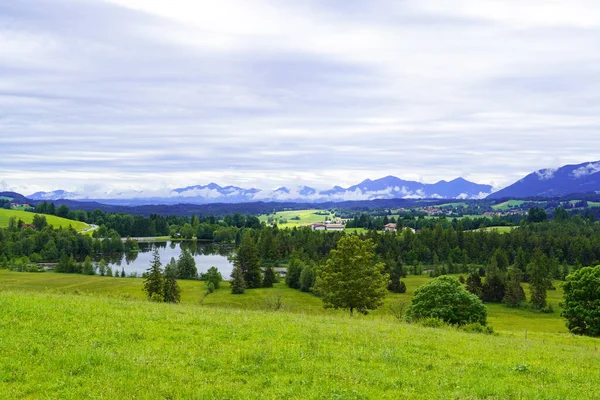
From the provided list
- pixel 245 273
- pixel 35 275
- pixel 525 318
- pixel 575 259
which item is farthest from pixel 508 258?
pixel 35 275

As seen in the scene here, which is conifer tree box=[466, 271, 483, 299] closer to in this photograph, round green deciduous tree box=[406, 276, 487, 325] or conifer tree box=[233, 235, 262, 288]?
conifer tree box=[233, 235, 262, 288]

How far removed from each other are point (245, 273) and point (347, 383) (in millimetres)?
123161

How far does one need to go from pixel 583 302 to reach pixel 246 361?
6055cm

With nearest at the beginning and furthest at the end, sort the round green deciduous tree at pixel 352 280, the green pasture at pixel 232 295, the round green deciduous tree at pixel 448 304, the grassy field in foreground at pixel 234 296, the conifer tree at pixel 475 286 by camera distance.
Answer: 1. the round green deciduous tree at pixel 448 304
2. the round green deciduous tree at pixel 352 280
3. the grassy field in foreground at pixel 234 296
4. the green pasture at pixel 232 295
5. the conifer tree at pixel 475 286

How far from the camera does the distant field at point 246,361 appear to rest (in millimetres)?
13000

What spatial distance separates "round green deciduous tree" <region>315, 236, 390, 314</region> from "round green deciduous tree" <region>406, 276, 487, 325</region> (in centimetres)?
658

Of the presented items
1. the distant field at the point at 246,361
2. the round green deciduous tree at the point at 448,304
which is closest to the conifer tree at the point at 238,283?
the round green deciduous tree at the point at 448,304

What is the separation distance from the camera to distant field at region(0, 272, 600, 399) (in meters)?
13.0

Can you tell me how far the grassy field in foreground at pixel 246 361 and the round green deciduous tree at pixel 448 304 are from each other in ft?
98.1

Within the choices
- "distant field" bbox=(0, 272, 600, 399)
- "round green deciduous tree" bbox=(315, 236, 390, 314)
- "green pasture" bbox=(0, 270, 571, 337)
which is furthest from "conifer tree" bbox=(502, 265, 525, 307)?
"distant field" bbox=(0, 272, 600, 399)

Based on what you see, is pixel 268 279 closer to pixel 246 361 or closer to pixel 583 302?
pixel 583 302

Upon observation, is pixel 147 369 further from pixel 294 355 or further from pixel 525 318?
pixel 525 318

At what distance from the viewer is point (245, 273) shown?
134 meters

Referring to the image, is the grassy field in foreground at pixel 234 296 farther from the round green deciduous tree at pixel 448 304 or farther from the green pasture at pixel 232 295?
the round green deciduous tree at pixel 448 304
